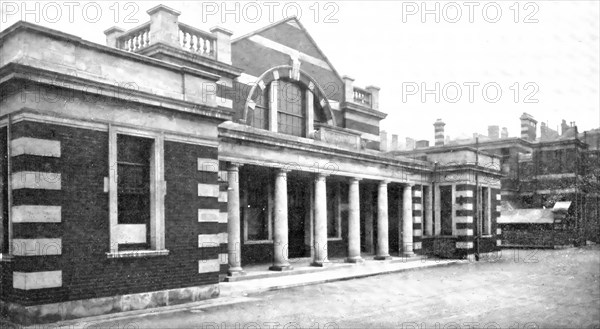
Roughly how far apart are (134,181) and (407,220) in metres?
15.6

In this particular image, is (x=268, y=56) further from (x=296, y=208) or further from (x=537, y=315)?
(x=537, y=315)

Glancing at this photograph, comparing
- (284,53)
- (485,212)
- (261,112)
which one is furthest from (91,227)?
(485,212)

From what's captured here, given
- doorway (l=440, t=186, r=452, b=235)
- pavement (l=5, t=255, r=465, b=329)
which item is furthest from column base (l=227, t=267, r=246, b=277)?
doorway (l=440, t=186, r=452, b=235)

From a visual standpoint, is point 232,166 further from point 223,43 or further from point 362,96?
point 362,96

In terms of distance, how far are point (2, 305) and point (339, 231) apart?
52.7 ft

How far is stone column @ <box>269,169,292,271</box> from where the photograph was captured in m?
18.2

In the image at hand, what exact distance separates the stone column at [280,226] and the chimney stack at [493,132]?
149 feet

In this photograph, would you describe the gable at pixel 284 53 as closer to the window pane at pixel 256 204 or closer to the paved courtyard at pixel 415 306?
the window pane at pixel 256 204

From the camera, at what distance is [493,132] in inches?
2295

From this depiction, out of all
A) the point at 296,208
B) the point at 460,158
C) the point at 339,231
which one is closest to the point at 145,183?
the point at 296,208

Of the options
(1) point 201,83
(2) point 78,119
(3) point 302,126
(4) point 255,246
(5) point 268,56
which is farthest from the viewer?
(3) point 302,126

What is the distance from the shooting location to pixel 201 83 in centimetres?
1295

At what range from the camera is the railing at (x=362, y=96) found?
26816 millimetres

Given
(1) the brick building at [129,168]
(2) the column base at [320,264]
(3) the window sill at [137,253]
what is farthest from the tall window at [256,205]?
(3) the window sill at [137,253]
